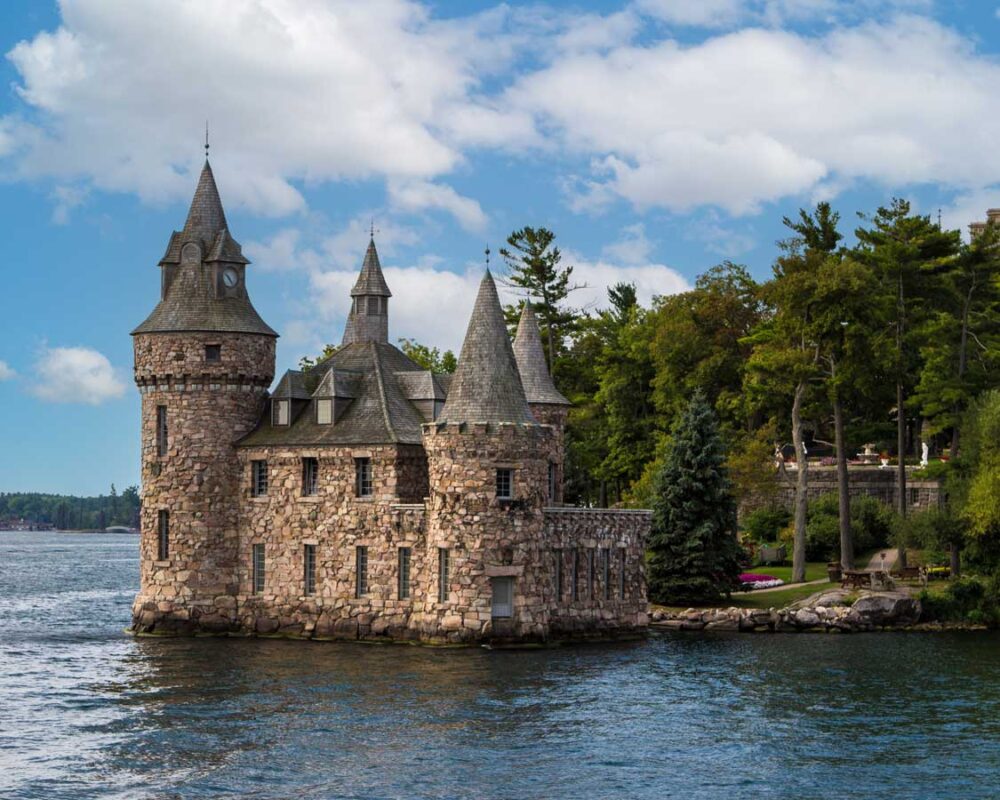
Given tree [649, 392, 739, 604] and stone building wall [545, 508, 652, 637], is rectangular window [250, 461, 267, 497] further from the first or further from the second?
tree [649, 392, 739, 604]

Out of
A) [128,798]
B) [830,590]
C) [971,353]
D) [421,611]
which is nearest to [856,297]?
[971,353]

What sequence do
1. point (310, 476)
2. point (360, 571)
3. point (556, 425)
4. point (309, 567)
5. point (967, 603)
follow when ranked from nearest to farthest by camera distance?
point (360, 571) → point (309, 567) → point (310, 476) → point (967, 603) → point (556, 425)

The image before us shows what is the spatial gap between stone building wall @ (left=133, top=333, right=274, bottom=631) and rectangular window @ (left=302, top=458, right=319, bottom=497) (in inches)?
113

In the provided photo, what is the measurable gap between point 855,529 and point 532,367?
2157 cm

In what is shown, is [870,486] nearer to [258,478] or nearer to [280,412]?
[280,412]

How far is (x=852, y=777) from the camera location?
33.0 meters

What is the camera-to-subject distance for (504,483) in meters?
50.5

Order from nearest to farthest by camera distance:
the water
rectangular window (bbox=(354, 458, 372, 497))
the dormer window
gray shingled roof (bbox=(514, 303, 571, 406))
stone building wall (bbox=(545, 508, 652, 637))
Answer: the water, stone building wall (bbox=(545, 508, 652, 637)), rectangular window (bbox=(354, 458, 372, 497)), the dormer window, gray shingled roof (bbox=(514, 303, 571, 406))

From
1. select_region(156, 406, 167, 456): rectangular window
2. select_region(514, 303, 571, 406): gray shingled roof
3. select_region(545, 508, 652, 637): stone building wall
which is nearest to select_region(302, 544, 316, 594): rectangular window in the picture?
select_region(156, 406, 167, 456): rectangular window

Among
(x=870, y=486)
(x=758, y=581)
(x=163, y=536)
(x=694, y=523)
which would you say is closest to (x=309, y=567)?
(x=163, y=536)

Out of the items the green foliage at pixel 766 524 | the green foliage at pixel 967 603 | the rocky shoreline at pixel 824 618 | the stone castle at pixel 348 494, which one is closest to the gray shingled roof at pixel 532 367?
the stone castle at pixel 348 494

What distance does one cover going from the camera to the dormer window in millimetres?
56000

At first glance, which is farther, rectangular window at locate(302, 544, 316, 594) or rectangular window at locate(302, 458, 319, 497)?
rectangular window at locate(302, 458, 319, 497)

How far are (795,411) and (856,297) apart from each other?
6.19 meters
